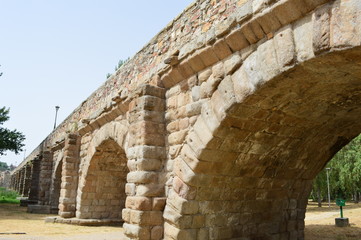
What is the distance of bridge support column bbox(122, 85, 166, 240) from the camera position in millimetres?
5355

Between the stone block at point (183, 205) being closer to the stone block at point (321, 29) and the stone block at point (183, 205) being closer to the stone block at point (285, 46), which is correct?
the stone block at point (285, 46)

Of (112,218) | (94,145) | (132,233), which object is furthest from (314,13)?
(112,218)

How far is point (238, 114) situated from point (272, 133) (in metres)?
0.96

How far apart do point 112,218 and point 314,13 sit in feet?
30.9

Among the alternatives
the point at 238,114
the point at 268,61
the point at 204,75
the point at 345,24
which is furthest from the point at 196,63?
the point at 345,24

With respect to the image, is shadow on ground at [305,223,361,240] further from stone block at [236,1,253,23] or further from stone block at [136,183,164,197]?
stone block at [236,1,253,23]

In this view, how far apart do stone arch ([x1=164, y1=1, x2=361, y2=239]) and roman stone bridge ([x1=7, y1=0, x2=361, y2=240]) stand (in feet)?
0.05

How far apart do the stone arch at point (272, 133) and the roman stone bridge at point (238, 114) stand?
0.02m

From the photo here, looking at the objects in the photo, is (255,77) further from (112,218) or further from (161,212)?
(112,218)

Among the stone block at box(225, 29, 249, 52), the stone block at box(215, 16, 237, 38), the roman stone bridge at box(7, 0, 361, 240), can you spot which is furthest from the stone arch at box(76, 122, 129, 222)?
the stone block at box(225, 29, 249, 52)

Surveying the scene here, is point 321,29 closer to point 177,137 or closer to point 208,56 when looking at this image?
point 208,56

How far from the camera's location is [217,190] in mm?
5277

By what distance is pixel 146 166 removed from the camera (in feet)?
18.2

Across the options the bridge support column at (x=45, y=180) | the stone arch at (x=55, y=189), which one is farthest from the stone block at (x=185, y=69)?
the bridge support column at (x=45, y=180)
